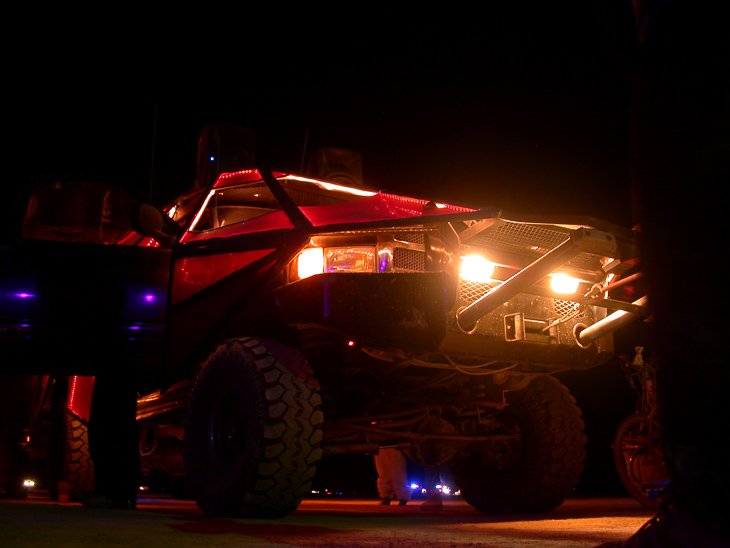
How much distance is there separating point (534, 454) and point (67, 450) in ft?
14.8

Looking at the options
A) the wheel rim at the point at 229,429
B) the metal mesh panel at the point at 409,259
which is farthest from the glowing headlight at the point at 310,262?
the wheel rim at the point at 229,429

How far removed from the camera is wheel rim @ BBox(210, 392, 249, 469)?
141 inches

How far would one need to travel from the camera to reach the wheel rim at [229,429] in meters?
3.58

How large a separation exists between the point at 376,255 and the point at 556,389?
2091mm

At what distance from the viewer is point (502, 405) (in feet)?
14.7

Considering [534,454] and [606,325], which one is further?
[534,454]

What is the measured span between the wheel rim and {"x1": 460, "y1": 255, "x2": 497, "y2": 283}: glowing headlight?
1.49 m

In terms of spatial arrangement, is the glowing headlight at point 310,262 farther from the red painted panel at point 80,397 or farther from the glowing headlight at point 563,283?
the red painted panel at point 80,397

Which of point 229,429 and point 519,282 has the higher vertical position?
point 519,282

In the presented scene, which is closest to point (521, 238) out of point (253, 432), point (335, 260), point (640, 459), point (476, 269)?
point (476, 269)

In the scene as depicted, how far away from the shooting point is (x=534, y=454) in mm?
→ 4488

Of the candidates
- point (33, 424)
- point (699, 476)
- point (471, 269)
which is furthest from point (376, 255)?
point (33, 424)

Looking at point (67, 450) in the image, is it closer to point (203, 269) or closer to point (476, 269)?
point (203, 269)

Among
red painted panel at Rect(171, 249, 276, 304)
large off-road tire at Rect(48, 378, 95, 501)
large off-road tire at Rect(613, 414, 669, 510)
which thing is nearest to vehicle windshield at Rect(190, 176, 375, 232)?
red painted panel at Rect(171, 249, 276, 304)
